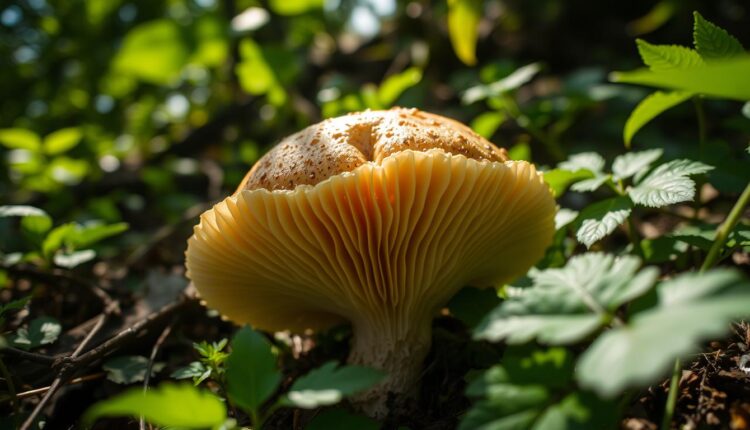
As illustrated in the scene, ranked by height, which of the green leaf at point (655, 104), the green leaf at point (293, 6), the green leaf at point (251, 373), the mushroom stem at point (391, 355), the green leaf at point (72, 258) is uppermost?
the green leaf at point (293, 6)

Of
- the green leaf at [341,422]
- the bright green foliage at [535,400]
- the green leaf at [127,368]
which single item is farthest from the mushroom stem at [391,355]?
the green leaf at [127,368]

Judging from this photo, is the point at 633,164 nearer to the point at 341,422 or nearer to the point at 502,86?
the point at 502,86

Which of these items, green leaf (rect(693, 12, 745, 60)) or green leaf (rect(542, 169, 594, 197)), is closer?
green leaf (rect(693, 12, 745, 60))

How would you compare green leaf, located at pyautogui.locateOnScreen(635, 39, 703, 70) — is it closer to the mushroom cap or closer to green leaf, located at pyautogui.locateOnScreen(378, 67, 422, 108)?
the mushroom cap

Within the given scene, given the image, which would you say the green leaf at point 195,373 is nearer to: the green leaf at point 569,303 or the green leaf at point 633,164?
the green leaf at point 569,303

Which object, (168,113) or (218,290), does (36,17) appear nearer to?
(168,113)

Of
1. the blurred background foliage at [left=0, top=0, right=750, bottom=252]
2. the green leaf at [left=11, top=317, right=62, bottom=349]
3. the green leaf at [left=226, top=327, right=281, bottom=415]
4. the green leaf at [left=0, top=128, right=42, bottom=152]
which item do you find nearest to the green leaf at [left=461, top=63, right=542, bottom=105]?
the blurred background foliage at [left=0, top=0, right=750, bottom=252]

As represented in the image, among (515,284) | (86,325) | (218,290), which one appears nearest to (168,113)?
(86,325)
